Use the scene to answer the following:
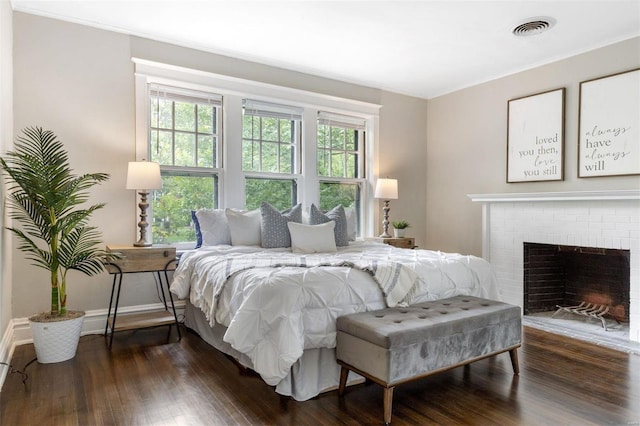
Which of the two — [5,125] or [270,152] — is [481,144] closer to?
[270,152]

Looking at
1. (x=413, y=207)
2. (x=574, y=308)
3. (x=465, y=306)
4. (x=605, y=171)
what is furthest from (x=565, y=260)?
(x=465, y=306)

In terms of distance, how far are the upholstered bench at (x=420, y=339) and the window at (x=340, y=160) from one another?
253cm

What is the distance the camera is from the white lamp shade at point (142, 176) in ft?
10.9

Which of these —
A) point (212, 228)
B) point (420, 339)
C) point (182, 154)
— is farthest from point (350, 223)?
point (420, 339)

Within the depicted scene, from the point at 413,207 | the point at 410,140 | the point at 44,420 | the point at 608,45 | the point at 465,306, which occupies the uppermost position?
the point at 608,45

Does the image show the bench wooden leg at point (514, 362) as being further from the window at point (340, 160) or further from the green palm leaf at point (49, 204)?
the green palm leaf at point (49, 204)

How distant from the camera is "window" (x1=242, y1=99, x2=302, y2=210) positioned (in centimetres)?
430

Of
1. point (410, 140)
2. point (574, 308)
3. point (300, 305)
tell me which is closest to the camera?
point (300, 305)

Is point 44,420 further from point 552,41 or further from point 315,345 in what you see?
point 552,41

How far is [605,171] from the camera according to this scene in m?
3.74

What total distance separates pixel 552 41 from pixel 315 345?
139 inches

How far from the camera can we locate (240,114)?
13.7ft

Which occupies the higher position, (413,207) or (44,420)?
(413,207)

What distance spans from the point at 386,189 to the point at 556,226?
1.78 meters
